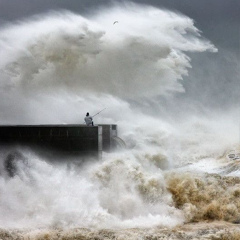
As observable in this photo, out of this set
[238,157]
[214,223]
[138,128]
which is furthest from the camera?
[138,128]

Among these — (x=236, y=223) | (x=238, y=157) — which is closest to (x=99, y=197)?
(x=236, y=223)

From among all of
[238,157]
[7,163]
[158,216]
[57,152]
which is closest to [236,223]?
[158,216]

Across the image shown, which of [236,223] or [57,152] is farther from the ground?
[57,152]

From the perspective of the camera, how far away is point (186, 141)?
20688mm

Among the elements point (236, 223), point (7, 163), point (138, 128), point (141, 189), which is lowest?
point (236, 223)

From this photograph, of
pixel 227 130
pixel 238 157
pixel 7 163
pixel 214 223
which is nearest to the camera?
pixel 214 223

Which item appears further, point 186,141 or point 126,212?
point 186,141

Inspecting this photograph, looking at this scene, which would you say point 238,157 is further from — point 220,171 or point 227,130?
point 227,130

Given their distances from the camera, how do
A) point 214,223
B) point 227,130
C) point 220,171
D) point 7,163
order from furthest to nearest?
point 227,130 → point 220,171 → point 7,163 → point 214,223

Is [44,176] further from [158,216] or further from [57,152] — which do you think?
[158,216]

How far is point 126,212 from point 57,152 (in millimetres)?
2333

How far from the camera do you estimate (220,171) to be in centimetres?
1495

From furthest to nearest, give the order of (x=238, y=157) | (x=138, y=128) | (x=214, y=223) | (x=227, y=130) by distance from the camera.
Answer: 1. (x=227, y=130)
2. (x=138, y=128)
3. (x=238, y=157)
4. (x=214, y=223)

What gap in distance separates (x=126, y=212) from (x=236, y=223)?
264 cm
